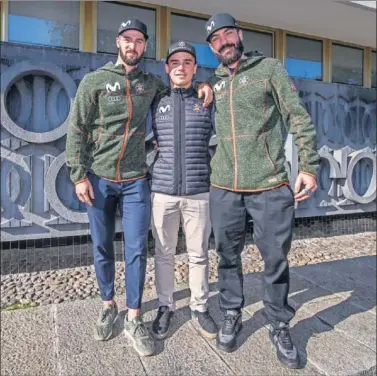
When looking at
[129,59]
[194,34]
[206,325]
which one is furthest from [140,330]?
[194,34]

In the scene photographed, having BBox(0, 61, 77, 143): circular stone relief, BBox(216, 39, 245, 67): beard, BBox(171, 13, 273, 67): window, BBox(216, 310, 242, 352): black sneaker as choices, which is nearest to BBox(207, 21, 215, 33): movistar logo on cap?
BBox(216, 39, 245, 67): beard

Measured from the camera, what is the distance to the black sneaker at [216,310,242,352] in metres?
2.26

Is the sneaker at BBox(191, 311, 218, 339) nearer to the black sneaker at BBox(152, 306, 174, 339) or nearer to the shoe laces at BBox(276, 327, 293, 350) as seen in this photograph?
the black sneaker at BBox(152, 306, 174, 339)

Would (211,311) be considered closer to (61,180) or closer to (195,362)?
(195,362)

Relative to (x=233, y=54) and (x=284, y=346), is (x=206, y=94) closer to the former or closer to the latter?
(x=233, y=54)

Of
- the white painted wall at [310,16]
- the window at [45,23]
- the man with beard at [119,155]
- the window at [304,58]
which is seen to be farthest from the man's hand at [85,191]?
the window at [304,58]

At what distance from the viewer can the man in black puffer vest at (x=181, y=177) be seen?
2266 millimetres

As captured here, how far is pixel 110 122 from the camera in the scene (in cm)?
221

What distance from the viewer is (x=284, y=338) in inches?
86.9

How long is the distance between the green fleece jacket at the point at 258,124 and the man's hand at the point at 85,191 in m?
0.85

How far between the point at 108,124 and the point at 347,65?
754 cm

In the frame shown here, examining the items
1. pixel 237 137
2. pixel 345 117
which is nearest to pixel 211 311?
pixel 237 137

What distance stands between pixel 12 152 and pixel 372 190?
5.93m

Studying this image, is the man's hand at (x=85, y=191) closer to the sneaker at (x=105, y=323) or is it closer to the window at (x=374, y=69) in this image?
the sneaker at (x=105, y=323)
